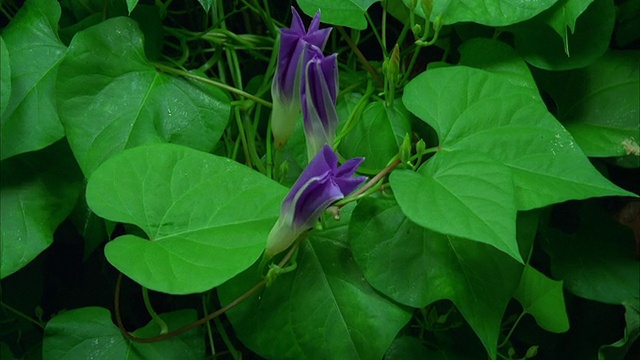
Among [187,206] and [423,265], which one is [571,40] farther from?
[187,206]

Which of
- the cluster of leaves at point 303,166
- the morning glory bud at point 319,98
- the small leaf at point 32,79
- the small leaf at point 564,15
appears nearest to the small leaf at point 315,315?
the cluster of leaves at point 303,166

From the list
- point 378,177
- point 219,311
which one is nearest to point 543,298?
point 378,177

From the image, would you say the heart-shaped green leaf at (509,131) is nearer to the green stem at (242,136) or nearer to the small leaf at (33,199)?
the green stem at (242,136)

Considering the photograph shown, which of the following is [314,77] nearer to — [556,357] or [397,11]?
[397,11]

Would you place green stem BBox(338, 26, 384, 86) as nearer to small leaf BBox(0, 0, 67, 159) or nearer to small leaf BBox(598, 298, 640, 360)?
small leaf BBox(0, 0, 67, 159)

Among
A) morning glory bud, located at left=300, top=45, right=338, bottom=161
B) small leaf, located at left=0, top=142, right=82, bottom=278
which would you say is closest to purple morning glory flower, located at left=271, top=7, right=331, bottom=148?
morning glory bud, located at left=300, top=45, right=338, bottom=161

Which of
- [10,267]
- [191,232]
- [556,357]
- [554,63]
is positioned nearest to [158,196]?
[191,232]
